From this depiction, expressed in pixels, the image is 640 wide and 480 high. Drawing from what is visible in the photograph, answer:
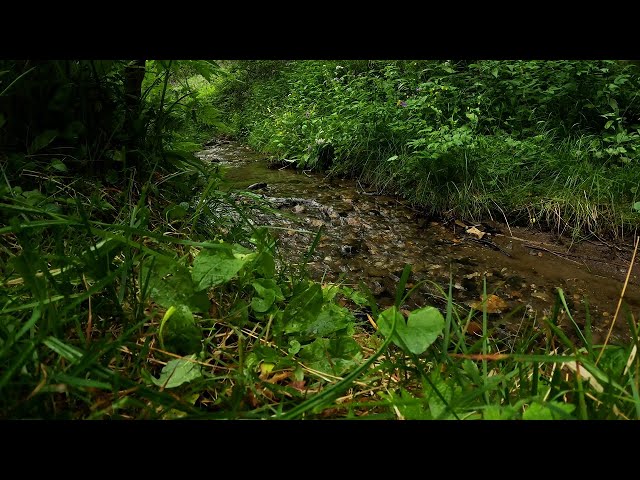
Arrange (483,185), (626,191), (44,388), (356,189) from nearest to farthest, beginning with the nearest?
(44,388) → (626,191) → (483,185) → (356,189)

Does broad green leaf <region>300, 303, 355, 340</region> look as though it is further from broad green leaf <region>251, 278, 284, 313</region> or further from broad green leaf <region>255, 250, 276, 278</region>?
broad green leaf <region>255, 250, 276, 278</region>

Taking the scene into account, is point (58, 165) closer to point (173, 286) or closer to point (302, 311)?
point (173, 286)

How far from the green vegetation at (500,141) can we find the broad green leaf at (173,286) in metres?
3.30

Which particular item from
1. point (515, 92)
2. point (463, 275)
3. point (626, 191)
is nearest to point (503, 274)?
point (463, 275)

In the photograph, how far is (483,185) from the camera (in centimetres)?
488

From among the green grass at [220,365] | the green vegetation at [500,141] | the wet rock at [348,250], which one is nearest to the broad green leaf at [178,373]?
the green grass at [220,365]

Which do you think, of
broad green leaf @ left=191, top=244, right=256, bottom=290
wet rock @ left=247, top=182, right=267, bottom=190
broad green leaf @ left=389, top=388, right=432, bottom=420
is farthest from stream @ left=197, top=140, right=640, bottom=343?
broad green leaf @ left=389, top=388, right=432, bottom=420

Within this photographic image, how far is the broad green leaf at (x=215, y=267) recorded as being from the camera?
113 cm

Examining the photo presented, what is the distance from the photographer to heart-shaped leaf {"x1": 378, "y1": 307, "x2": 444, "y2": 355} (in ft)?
2.90

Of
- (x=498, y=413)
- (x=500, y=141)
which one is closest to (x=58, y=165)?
(x=498, y=413)

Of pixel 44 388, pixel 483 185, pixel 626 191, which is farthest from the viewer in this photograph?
pixel 483 185

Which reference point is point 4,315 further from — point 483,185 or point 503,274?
point 483,185

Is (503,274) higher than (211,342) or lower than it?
lower
